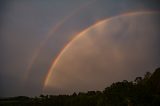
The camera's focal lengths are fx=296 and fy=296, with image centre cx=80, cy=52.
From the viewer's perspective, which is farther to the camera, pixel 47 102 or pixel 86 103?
pixel 47 102

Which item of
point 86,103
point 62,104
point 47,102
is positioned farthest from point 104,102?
point 47,102

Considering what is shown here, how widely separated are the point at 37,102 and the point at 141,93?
5988cm

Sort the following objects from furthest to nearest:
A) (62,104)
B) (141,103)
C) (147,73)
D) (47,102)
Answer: (47,102)
(62,104)
(147,73)
(141,103)

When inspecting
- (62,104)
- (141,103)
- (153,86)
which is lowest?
(141,103)

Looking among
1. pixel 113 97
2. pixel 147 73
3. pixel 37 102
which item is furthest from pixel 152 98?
pixel 37 102

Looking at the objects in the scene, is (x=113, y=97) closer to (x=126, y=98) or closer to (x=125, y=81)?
(x=126, y=98)

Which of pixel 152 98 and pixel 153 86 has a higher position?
pixel 153 86

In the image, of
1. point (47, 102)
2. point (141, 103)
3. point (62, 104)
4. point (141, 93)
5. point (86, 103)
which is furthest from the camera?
point (47, 102)

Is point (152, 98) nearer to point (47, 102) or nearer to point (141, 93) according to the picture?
point (141, 93)

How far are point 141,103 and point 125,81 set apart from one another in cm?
3323

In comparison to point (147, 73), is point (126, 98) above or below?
below

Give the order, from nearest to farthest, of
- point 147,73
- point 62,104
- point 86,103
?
point 86,103 < point 147,73 < point 62,104

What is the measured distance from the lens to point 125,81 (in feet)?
261

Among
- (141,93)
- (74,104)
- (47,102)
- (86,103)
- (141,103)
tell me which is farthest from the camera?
(47,102)
